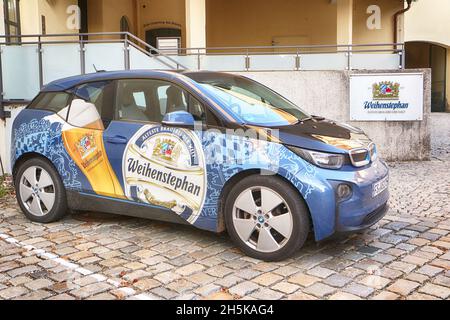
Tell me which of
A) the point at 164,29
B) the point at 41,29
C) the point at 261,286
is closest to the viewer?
the point at 261,286

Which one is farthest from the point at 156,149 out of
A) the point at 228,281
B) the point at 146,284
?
the point at 228,281

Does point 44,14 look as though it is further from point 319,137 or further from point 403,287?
point 403,287

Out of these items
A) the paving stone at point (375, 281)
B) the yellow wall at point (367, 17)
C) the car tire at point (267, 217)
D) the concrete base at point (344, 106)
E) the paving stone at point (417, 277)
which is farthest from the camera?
the yellow wall at point (367, 17)

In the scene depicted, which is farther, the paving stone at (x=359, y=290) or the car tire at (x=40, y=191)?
the car tire at (x=40, y=191)

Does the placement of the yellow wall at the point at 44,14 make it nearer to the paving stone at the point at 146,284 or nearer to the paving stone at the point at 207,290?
the paving stone at the point at 146,284

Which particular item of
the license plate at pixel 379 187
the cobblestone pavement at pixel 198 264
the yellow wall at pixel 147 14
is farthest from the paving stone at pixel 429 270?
the yellow wall at pixel 147 14

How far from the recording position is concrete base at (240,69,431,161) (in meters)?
9.95

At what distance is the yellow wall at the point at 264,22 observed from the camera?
18.0m

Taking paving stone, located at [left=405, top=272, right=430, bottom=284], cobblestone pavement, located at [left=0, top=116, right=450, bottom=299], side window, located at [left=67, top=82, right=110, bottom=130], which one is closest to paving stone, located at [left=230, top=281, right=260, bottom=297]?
cobblestone pavement, located at [left=0, top=116, right=450, bottom=299]

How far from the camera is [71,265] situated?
4.60 metres

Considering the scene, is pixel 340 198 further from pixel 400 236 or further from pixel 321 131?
pixel 400 236
